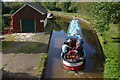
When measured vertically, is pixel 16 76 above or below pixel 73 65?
below

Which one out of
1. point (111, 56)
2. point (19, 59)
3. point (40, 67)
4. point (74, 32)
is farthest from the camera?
point (74, 32)

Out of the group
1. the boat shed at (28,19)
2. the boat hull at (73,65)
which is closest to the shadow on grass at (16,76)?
the boat hull at (73,65)

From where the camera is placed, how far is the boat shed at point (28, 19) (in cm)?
1992

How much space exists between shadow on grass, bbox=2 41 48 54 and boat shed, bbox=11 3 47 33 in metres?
4.80

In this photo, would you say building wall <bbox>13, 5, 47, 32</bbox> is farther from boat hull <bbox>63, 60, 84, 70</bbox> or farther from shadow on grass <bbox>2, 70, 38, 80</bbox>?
shadow on grass <bbox>2, 70, 38, 80</bbox>

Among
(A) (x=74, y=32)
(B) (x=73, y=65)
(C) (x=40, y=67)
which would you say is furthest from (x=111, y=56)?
(C) (x=40, y=67)

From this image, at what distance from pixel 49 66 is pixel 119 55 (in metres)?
5.96

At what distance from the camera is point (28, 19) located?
20.2 metres

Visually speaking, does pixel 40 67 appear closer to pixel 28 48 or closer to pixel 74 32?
pixel 28 48

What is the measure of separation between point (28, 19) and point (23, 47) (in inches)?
266

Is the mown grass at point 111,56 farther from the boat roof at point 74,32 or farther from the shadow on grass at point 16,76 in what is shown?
the shadow on grass at point 16,76

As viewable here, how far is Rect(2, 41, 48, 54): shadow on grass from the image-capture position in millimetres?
13633

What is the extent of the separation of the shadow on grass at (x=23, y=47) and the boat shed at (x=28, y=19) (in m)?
4.80

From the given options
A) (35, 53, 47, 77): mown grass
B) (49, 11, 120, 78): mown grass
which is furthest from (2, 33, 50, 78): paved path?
(49, 11, 120, 78): mown grass
